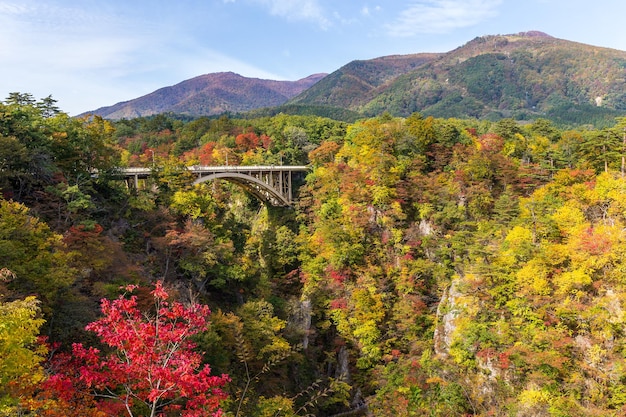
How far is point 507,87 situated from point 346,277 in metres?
141

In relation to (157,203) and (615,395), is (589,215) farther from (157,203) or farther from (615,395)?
(157,203)

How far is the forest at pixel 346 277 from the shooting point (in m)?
11.7

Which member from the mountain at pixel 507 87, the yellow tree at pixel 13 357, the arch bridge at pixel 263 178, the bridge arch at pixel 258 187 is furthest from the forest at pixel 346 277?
the mountain at pixel 507 87

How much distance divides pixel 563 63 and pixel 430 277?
529ft

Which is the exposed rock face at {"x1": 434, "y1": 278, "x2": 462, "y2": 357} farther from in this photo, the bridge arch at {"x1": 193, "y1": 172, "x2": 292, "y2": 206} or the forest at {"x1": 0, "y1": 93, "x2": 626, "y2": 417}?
the bridge arch at {"x1": 193, "y1": 172, "x2": 292, "y2": 206}

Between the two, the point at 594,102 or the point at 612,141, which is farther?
the point at 594,102

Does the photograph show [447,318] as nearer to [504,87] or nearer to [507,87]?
[507,87]

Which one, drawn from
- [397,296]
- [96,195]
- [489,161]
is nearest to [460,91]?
[489,161]

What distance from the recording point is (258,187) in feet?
116

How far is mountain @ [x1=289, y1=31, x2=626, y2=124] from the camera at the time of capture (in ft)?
408

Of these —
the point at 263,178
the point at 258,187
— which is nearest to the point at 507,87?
the point at 263,178

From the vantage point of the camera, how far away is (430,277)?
27.7 m

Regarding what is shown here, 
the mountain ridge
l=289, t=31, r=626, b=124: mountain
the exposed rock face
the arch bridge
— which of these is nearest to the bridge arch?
the arch bridge

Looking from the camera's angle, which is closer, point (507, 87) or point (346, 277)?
Answer: point (346, 277)
